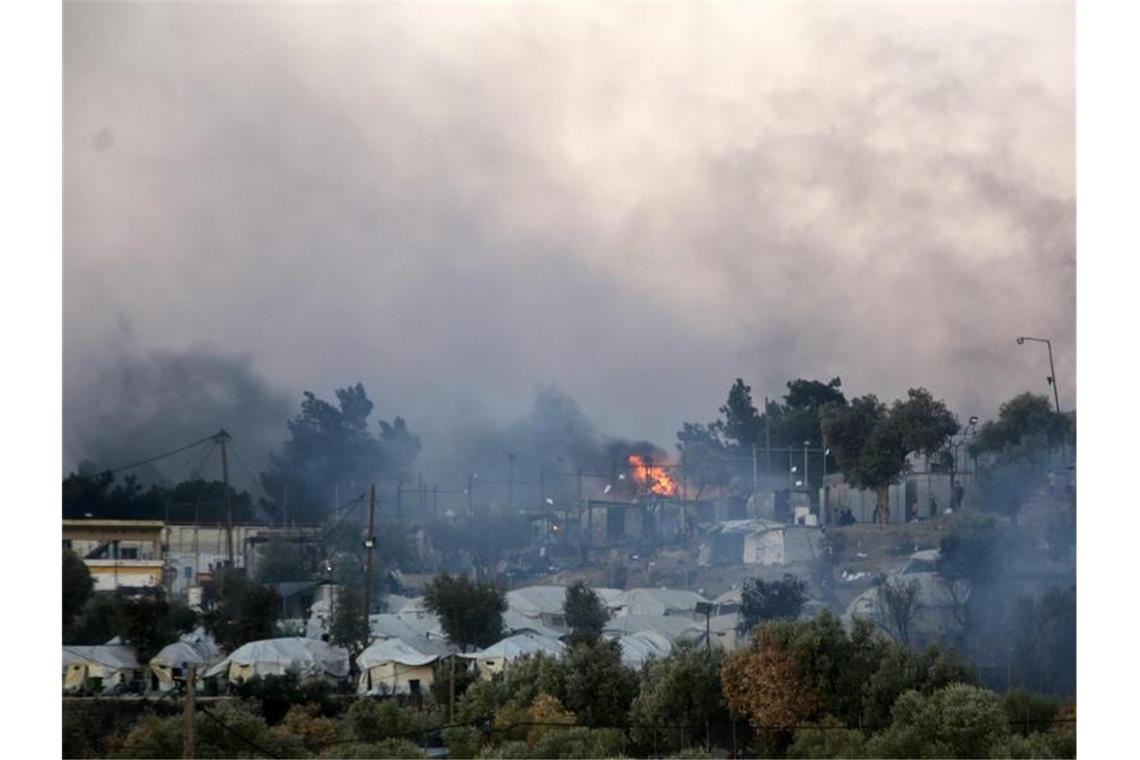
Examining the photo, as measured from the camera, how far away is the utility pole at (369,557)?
27.9ft

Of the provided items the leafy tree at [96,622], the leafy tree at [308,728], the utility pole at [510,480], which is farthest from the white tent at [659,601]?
the leafy tree at [96,622]

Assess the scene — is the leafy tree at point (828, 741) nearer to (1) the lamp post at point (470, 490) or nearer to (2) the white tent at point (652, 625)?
(2) the white tent at point (652, 625)

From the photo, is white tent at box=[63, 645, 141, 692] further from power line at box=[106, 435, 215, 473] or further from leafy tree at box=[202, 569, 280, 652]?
power line at box=[106, 435, 215, 473]

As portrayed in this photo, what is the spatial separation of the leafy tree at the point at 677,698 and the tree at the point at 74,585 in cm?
312

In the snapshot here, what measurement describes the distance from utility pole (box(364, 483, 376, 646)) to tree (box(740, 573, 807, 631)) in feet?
6.93

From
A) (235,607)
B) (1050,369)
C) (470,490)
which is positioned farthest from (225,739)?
(1050,369)

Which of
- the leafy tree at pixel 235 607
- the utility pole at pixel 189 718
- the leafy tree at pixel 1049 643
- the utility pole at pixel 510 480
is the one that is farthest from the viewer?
the leafy tree at pixel 235 607

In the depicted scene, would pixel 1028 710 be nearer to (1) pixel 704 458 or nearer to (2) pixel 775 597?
(2) pixel 775 597

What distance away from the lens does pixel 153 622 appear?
856cm

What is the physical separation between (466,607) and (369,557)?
0.62 m

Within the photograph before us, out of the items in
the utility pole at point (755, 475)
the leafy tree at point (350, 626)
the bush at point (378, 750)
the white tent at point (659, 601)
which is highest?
the utility pole at point (755, 475)

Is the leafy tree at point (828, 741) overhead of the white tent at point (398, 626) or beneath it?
beneath

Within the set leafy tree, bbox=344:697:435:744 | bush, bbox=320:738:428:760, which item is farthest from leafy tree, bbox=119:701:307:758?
leafy tree, bbox=344:697:435:744
